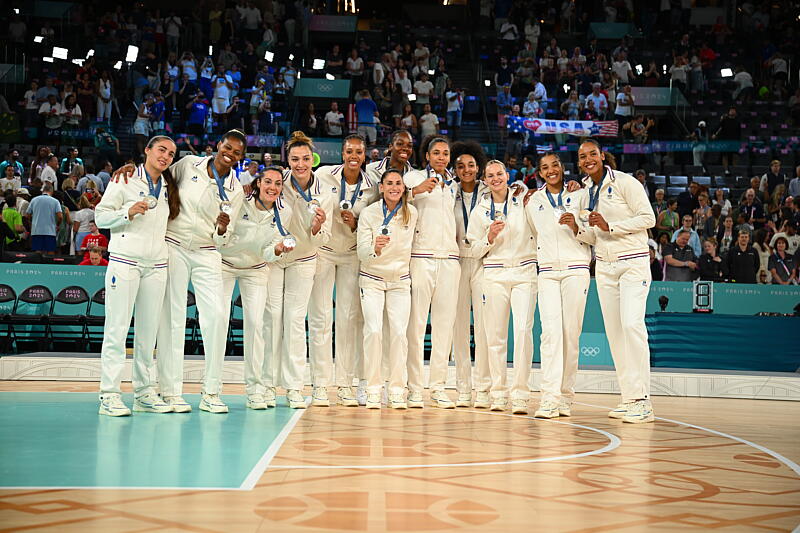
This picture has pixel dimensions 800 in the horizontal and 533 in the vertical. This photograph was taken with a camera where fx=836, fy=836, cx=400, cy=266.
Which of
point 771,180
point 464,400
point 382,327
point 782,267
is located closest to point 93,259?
point 382,327

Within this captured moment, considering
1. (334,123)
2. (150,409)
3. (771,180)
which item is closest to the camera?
(150,409)

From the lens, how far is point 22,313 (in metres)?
12.0

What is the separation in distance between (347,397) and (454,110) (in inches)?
485

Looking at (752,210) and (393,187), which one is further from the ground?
(752,210)

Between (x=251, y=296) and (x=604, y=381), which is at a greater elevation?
(x=251, y=296)

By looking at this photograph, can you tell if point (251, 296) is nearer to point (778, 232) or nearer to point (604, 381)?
point (604, 381)

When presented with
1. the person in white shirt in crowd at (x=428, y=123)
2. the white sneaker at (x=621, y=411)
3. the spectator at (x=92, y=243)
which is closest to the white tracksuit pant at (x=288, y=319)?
the white sneaker at (x=621, y=411)

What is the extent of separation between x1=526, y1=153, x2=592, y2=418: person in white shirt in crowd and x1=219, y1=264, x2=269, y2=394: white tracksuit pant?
245 cm

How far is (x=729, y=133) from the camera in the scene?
18.2 meters

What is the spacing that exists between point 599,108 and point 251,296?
522 inches

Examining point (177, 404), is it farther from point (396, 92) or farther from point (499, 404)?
point (396, 92)

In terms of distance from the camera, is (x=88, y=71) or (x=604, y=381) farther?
(x=88, y=71)

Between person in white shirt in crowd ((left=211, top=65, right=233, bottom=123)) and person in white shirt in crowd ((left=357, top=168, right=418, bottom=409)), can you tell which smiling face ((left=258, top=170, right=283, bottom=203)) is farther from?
person in white shirt in crowd ((left=211, top=65, right=233, bottom=123))

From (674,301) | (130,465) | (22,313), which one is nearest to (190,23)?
(22,313)
